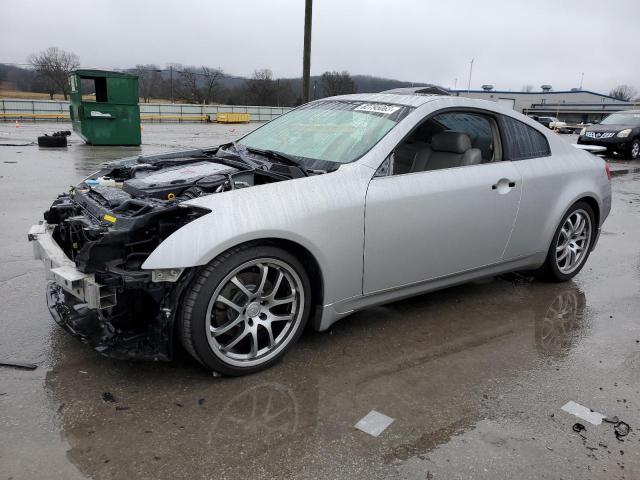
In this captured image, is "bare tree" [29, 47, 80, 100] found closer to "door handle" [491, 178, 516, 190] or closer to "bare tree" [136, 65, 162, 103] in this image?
"bare tree" [136, 65, 162, 103]

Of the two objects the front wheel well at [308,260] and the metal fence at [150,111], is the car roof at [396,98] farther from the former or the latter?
the metal fence at [150,111]

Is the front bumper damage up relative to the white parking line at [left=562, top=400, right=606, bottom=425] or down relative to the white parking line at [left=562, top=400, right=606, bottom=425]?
up

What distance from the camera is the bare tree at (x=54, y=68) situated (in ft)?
148

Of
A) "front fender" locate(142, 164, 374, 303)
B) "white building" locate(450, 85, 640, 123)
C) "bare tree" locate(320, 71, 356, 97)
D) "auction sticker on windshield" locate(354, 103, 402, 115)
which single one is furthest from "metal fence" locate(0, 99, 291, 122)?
"white building" locate(450, 85, 640, 123)

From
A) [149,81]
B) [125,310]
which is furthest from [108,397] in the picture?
[149,81]

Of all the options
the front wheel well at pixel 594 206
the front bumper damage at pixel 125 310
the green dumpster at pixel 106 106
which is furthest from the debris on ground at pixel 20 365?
the green dumpster at pixel 106 106

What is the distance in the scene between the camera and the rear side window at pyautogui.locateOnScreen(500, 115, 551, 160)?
4.18 m

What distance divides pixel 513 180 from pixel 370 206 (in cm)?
141

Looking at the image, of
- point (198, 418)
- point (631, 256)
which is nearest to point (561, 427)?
point (198, 418)

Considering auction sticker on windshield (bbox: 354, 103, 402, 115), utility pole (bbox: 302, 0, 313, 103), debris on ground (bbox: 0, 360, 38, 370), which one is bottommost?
debris on ground (bbox: 0, 360, 38, 370)

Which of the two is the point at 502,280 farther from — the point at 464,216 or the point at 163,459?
the point at 163,459

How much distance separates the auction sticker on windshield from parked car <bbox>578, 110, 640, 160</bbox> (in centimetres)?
1647

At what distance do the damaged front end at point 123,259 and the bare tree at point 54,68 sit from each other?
1689 inches

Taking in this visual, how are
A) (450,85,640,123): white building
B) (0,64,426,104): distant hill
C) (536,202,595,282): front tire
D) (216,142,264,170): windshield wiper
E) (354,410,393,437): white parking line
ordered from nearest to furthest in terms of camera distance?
1. (354,410,393,437): white parking line
2. (216,142,264,170): windshield wiper
3. (536,202,595,282): front tire
4. (0,64,426,104): distant hill
5. (450,85,640,123): white building
